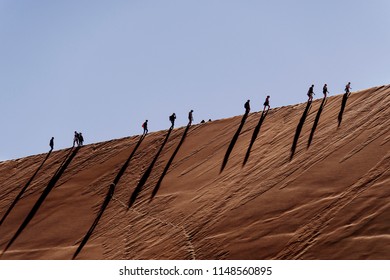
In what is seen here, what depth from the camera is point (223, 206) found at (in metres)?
16.1

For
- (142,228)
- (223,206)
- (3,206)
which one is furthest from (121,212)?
(3,206)

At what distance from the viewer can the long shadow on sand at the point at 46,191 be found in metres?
18.7

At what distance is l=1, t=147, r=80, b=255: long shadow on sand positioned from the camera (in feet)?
61.4

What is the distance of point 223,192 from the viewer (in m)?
16.9

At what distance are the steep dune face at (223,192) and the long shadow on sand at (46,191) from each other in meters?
0.05

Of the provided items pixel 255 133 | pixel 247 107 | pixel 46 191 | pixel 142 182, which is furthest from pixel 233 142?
pixel 46 191

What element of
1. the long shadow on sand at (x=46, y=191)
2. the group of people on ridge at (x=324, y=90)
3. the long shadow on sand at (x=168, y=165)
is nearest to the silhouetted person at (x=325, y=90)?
the group of people on ridge at (x=324, y=90)

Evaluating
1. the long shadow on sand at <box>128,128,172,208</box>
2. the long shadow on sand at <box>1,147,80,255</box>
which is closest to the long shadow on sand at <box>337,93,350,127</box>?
the long shadow on sand at <box>128,128,172,208</box>

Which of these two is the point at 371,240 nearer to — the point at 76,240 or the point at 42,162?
the point at 76,240

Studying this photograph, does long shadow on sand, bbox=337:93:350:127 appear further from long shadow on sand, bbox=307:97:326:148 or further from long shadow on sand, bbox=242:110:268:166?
long shadow on sand, bbox=242:110:268:166

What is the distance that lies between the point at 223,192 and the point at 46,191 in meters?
7.24

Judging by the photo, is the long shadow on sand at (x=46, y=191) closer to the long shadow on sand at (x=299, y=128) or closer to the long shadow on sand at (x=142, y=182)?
the long shadow on sand at (x=142, y=182)

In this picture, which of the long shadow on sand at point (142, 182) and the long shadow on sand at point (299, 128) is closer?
the long shadow on sand at point (299, 128)

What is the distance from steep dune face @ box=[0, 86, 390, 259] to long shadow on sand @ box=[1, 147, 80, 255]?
0.05 m
